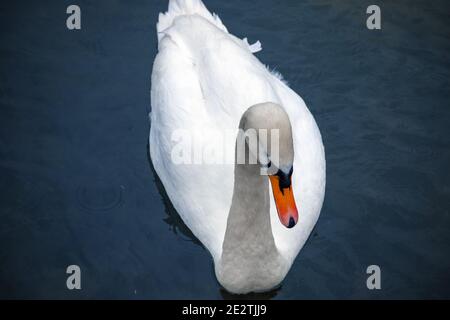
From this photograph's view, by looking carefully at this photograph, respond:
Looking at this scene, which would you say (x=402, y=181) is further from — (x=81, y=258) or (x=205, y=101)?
(x=81, y=258)

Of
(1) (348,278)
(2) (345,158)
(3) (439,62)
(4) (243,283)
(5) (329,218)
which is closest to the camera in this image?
(4) (243,283)

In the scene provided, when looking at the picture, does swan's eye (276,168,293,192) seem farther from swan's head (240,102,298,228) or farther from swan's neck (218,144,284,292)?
swan's neck (218,144,284,292)

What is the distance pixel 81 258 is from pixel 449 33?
5.69 m

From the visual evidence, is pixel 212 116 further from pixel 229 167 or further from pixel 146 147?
pixel 146 147

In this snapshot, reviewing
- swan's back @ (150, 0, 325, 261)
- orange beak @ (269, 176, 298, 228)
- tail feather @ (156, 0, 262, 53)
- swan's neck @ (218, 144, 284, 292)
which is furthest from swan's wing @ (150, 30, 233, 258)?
orange beak @ (269, 176, 298, 228)

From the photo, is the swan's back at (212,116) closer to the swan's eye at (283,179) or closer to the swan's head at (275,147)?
the swan's head at (275,147)

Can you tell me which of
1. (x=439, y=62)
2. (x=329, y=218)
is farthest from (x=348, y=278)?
(x=439, y=62)

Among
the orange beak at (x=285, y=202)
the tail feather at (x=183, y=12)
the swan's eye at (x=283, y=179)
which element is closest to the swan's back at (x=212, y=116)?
the tail feather at (x=183, y=12)

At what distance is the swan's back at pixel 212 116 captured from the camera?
702cm

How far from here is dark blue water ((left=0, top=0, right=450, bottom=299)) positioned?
24.0 feet

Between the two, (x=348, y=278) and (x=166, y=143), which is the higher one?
(x=166, y=143)

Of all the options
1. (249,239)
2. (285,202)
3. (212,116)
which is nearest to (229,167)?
(212,116)

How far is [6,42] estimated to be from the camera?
9.64 metres

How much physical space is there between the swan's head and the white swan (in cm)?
2
